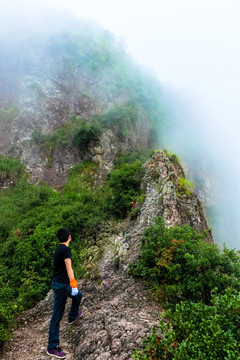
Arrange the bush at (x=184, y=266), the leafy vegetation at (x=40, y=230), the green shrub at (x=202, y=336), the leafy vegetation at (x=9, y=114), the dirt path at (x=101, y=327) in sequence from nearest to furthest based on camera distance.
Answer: the green shrub at (x=202, y=336)
the dirt path at (x=101, y=327)
the bush at (x=184, y=266)
the leafy vegetation at (x=40, y=230)
the leafy vegetation at (x=9, y=114)

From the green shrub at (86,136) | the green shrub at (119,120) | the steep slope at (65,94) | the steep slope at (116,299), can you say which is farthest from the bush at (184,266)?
the green shrub at (119,120)

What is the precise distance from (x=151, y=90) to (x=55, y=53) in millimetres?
15308

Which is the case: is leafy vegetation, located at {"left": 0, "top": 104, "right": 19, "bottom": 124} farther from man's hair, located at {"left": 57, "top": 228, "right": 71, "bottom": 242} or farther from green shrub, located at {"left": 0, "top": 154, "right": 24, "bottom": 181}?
man's hair, located at {"left": 57, "top": 228, "right": 71, "bottom": 242}

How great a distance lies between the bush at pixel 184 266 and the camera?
15.3ft

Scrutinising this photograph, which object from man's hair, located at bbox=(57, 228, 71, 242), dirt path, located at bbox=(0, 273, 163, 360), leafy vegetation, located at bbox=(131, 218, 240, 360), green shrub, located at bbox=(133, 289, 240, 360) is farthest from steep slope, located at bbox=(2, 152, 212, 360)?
man's hair, located at bbox=(57, 228, 71, 242)

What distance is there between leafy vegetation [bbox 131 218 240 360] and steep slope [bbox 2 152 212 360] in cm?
45

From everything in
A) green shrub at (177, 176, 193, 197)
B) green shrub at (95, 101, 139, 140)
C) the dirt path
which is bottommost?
the dirt path

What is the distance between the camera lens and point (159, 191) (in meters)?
9.09

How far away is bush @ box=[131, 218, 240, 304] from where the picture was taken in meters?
4.66

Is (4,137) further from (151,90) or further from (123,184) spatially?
(151,90)

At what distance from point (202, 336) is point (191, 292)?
2.44 m

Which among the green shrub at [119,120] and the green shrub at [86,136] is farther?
the green shrub at [119,120]

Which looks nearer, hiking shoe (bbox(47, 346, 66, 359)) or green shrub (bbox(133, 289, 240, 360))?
green shrub (bbox(133, 289, 240, 360))

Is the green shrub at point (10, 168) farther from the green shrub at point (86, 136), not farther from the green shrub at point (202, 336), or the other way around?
the green shrub at point (202, 336)
